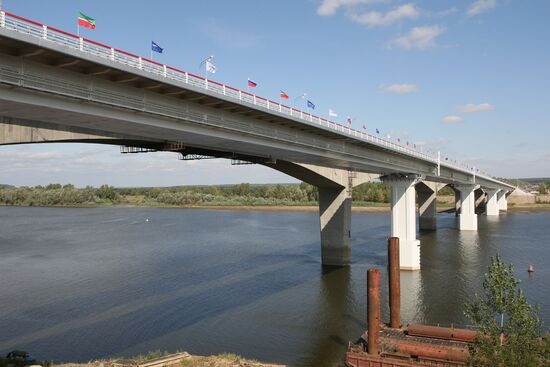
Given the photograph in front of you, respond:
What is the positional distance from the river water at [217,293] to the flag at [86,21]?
17.0m

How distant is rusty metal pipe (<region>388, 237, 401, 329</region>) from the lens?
89.7ft

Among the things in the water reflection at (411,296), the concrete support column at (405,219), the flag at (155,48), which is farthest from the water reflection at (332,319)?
the flag at (155,48)

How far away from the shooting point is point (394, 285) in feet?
92.8

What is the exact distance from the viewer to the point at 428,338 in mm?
24812

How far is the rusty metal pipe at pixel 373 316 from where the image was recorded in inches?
923

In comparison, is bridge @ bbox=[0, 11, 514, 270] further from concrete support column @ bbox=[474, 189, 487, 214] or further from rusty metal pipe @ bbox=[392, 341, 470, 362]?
concrete support column @ bbox=[474, 189, 487, 214]

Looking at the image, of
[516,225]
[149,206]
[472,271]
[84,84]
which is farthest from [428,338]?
[149,206]

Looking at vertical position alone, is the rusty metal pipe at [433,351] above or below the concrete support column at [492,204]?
below

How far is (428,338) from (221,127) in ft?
51.8

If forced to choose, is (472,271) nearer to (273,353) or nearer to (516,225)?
(273,353)

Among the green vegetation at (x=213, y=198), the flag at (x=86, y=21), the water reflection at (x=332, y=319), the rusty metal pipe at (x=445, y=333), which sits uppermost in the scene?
the flag at (x=86, y=21)

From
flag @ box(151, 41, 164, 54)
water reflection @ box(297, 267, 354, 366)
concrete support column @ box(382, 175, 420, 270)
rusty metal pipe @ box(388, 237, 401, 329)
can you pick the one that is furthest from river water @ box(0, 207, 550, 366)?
flag @ box(151, 41, 164, 54)

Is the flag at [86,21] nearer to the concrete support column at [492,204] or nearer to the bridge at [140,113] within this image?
the bridge at [140,113]

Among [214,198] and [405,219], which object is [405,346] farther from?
[214,198]
